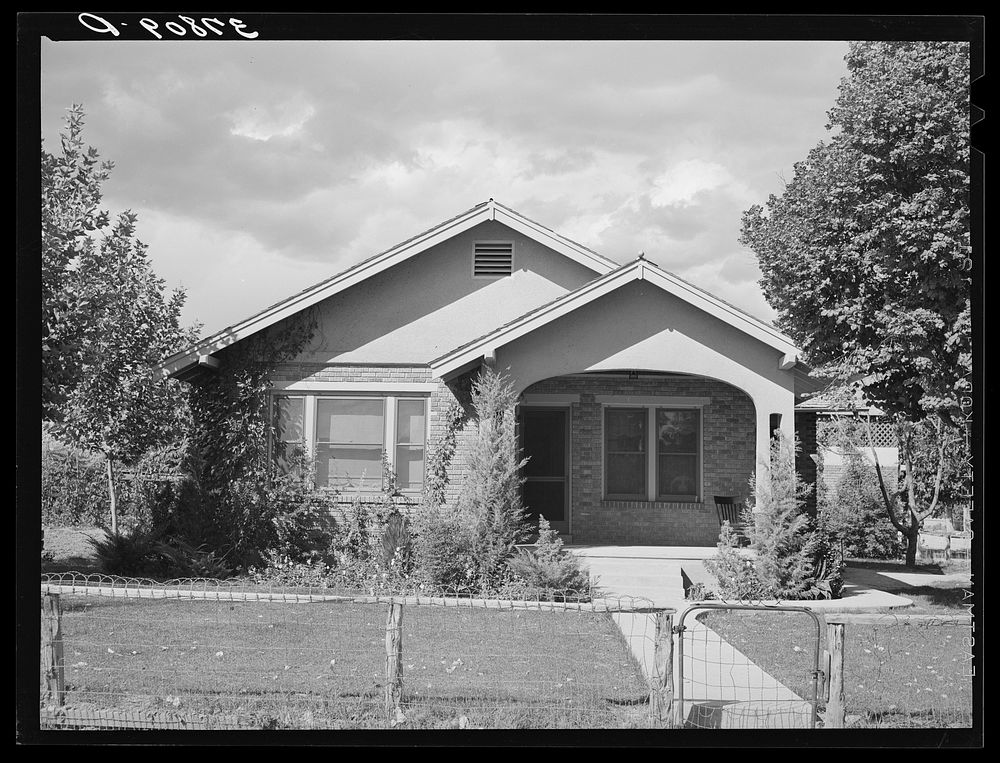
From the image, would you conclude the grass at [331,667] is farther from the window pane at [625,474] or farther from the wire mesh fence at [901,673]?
the window pane at [625,474]

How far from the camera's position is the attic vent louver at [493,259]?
17047 millimetres

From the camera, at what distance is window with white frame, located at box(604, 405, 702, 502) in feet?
59.1

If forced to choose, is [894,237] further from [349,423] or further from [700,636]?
[349,423]

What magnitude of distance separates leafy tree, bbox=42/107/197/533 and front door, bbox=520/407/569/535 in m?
6.82

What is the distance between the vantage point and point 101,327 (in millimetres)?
14703

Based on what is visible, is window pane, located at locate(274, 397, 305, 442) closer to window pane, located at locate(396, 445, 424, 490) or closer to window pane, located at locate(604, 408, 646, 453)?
window pane, located at locate(396, 445, 424, 490)

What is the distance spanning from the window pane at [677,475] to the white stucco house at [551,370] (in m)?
0.03

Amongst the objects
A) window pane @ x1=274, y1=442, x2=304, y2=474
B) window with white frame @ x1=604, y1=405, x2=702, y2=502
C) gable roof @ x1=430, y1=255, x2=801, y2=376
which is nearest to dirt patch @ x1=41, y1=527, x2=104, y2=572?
window pane @ x1=274, y1=442, x2=304, y2=474

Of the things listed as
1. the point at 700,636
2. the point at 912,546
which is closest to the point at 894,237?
the point at 700,636

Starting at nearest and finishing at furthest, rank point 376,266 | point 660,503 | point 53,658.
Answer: point 53,658
point 376,266
point 660,503

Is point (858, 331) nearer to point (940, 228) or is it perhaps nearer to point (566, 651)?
point (940, 228)

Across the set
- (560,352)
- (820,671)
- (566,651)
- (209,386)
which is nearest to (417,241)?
(560,352)

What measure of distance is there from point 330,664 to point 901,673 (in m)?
5.70

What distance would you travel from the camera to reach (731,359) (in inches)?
583
